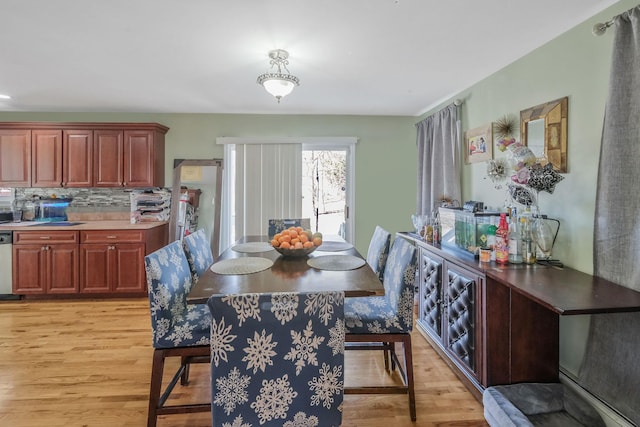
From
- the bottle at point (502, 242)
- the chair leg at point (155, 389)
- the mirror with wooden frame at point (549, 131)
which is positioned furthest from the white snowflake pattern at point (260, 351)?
the mirror with wooden frame at point (549, 131)

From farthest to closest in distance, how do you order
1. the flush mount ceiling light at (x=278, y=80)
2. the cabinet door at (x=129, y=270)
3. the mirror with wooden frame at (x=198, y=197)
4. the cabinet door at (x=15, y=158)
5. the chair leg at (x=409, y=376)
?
the mirror with wooden frame at (x=198, y=197) < the cabinet door at (x=15, y=158) < the cabinet door at (x=129, y=270) < the flush mount ceiling light at (x=278, y=80) < the chair leg at (x=409, y=376)

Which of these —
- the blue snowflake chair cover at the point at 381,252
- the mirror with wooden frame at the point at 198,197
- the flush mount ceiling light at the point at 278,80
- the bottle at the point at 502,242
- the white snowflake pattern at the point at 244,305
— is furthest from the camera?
the mirror with wooden frame at the point at 198,197

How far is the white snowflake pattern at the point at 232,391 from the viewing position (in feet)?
4.00

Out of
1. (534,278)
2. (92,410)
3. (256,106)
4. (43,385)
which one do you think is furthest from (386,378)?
(256,106)

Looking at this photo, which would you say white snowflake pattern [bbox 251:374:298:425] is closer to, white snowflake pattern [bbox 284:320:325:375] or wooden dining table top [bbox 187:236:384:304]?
white snowflake pattern [bbox 284:320:325:375]

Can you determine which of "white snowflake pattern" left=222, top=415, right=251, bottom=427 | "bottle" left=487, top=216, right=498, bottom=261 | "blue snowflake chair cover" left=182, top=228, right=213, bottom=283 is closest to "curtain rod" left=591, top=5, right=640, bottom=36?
"bottle" left=487, top=216, right=498, bottom=261

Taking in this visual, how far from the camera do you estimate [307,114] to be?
4.32 metres

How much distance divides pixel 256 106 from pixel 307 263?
8.40 feet

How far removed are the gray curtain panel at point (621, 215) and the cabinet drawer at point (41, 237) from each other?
4.83 metres

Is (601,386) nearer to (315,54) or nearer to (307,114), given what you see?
(315,54)

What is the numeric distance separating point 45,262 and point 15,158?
136 cm

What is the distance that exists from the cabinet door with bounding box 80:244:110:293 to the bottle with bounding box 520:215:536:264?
410 centimetres

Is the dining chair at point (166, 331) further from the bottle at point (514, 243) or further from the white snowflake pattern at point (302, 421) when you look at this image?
the bottle at point (514, 243)

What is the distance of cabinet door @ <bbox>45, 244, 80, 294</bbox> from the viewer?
377cm
